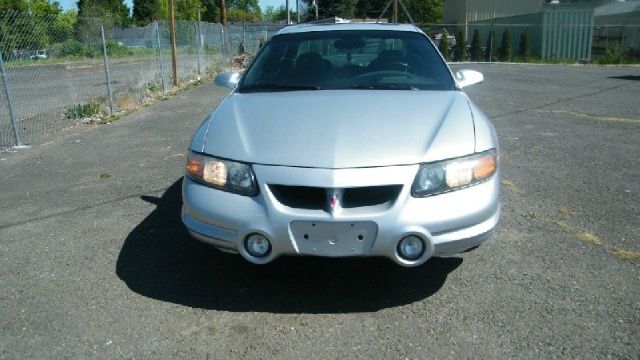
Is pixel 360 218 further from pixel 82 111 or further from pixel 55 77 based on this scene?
pixel 55 77

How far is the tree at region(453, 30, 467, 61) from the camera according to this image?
29297 millimetres

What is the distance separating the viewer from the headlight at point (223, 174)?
9.82 feet

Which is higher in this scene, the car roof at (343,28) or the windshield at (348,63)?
the car roof at (343,28)

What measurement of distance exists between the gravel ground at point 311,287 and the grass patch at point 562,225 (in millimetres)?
15

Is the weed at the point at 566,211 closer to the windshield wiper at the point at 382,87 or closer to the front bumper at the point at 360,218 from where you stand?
the windshield wiper at the point at 382,87

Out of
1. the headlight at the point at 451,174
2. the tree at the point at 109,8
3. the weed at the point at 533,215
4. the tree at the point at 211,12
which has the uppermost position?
the tree at the point at 211,12

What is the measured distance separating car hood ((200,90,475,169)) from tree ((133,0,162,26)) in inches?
2741

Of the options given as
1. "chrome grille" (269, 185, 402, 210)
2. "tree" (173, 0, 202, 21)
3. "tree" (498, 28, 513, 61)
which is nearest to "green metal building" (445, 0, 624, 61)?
"tree" (498, 28, 513, 61)

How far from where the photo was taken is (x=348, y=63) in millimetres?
4348

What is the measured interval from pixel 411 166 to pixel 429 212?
0.83ft

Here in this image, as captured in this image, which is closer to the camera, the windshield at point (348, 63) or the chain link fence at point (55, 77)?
the windshield at point (348, 63)

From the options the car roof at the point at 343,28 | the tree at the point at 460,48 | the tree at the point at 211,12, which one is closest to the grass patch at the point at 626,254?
the car roof at the point at 343,28

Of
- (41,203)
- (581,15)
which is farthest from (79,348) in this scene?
(581,15)

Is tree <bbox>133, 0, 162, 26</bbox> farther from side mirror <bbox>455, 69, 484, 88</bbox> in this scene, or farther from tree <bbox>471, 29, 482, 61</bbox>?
side mirror <bbox>455, 69, 484, 88</bbox>
